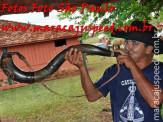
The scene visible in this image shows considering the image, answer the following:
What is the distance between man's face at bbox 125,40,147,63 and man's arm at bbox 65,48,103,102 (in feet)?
1.58

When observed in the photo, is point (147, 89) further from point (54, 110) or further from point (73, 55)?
point (54, 110)

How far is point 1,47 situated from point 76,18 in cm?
803

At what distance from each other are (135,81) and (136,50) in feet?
1.11

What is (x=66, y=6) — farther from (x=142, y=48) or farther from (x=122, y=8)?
(x=122, y=8)

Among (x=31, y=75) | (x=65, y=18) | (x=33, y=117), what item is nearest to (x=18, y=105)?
(x=33, y=117)

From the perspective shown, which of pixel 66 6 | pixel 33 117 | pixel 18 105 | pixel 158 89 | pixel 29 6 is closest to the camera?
pixel 158 89

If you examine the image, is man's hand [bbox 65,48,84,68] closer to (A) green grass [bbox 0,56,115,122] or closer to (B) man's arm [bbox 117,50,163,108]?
(B) man's arm [bbox 117,50,163,108]

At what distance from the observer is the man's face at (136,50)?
5.84ft

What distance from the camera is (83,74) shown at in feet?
6.44

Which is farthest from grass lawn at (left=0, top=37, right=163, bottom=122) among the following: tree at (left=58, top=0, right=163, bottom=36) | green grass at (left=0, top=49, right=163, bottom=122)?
tree at (left=58, top=0, right=163, bottom=36)

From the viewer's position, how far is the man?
1581mm

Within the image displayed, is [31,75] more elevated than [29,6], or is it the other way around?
[29,6]

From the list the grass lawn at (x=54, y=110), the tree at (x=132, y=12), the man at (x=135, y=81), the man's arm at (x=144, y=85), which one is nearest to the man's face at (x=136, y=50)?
the man at (x=135, y=81)

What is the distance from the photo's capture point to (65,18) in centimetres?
688
